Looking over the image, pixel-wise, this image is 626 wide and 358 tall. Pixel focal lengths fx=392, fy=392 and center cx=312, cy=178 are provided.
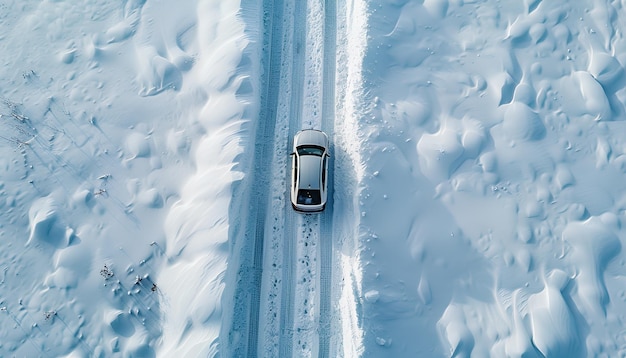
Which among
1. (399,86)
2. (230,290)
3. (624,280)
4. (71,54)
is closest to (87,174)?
(71,54)

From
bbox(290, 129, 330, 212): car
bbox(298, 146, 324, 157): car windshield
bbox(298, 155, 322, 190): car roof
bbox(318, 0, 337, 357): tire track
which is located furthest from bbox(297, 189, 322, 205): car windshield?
bbox(298, 146, 324, 157): car windshield

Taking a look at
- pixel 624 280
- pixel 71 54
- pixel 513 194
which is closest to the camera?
pixel 624 280

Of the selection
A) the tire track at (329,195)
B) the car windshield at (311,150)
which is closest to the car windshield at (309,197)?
the tire track at (329,195)

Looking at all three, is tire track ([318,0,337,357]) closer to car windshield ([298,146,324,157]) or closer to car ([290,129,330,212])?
car ([290,129,330,212])

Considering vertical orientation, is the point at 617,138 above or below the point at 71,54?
below

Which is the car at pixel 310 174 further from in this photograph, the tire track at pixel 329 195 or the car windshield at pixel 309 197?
the tire track at pixel 329 195

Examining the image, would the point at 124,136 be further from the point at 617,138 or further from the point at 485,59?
the point at 617,138
